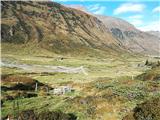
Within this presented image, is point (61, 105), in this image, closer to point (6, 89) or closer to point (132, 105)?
point (132, 105)

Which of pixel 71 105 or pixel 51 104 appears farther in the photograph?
pixel 51 104

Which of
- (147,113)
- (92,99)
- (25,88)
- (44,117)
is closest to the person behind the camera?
(147,113)

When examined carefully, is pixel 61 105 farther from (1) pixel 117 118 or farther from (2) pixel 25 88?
(2) pixel 25 88

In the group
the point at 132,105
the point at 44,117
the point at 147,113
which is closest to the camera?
the point at 147,113

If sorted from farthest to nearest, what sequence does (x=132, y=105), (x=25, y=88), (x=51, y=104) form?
(x=25, y=88)
(x=51, y=104)
(x=132, y=105)

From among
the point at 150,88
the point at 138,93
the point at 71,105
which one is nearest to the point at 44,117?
the point at 71,105

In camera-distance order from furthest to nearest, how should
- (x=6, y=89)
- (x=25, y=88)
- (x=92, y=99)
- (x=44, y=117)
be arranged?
1. (x=25, y=88)
2. (x=6, y=89)
3. (x=92, y=99)
4. (x=44, y=117)

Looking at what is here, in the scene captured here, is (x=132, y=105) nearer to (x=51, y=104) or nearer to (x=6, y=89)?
(x=51, y=104)

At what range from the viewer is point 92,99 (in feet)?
109

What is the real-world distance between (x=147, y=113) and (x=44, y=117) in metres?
8.20

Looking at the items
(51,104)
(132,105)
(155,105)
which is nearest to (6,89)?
(51,104)

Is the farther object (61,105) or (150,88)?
(150,88)

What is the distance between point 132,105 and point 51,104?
28.9 ft

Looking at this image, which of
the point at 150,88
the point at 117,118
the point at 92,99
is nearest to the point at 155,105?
the point at 117,118
